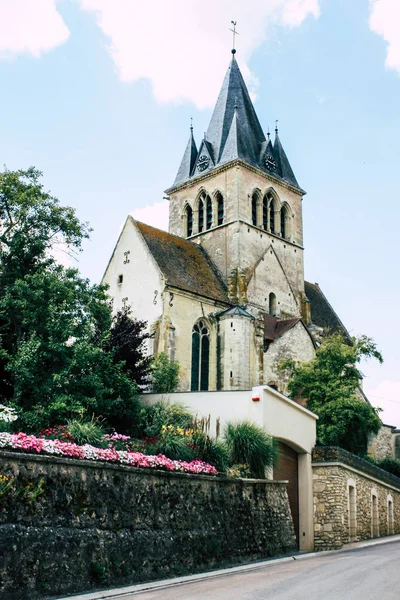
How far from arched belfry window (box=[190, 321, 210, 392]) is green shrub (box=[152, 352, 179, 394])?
13.0ft

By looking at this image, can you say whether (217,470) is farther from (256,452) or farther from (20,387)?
(20,387)

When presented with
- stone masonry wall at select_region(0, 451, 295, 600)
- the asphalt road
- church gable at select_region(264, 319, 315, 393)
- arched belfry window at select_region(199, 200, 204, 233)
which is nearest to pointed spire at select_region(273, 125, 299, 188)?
arched belfry window at select_region(199, 200, 204, 233)

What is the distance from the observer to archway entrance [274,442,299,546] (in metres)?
19.9

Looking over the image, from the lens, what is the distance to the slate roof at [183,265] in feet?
110

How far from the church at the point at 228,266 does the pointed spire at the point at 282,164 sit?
3.9 inches

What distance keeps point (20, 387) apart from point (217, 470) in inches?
262

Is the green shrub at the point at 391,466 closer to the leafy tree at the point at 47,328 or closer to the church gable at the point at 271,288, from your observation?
the church gable at the point at 271,288

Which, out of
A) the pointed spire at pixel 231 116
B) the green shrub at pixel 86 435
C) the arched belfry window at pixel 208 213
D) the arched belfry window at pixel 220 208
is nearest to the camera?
the green shrub at pixel 86 435

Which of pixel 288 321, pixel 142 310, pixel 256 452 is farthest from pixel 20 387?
pixel 288 321

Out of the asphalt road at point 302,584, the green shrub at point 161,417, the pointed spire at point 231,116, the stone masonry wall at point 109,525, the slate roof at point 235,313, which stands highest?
the pointed spire at point 231,116

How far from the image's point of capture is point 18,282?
19.7 metres

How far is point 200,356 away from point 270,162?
15.9m

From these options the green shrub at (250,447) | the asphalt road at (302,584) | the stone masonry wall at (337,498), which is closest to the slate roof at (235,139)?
the stone masonry wall at (337,498)

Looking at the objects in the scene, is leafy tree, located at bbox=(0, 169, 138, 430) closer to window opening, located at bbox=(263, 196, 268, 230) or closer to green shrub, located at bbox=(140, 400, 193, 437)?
green shrub, located at bbox=(140, 400, 193, 437)
